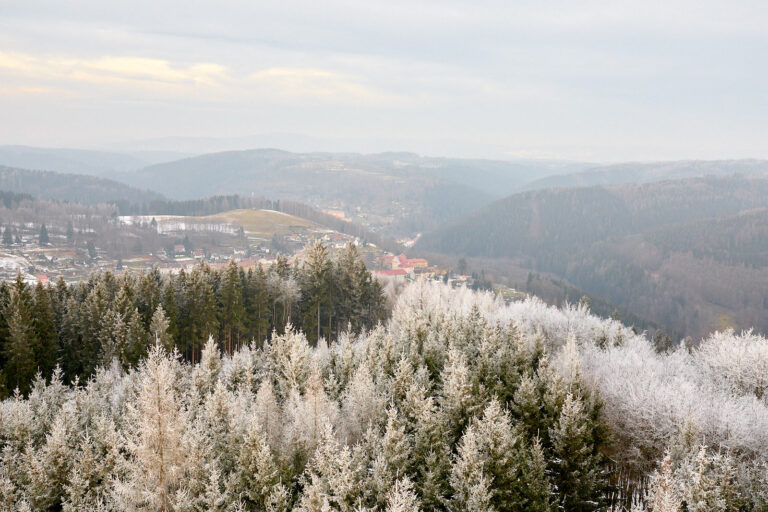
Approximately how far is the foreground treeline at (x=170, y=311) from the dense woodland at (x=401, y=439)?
8.35 metres

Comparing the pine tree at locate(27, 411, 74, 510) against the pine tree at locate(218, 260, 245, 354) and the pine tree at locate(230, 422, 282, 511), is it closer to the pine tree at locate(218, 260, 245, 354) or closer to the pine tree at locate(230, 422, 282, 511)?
the pine tree at locate(230, 422, 282, 511)

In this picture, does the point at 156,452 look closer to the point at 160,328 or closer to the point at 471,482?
the point at 471,482

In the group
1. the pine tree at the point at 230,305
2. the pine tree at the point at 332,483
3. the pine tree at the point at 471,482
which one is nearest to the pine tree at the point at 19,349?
the pine tree at the point at 230,305

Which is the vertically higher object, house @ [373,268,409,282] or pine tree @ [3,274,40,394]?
pine tree @ [3,274,40,394]

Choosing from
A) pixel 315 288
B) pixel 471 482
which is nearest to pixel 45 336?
pixel 315 288

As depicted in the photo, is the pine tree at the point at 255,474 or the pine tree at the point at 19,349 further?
the pine tree at the point at 19,349

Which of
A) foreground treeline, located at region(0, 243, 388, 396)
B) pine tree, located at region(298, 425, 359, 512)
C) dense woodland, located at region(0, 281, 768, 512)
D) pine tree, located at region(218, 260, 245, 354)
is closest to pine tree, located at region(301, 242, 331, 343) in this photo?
foreground treeline, located at region(0, 243, 388, 396)

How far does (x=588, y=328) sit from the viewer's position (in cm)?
6141

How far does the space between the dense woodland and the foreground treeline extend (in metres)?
8.35

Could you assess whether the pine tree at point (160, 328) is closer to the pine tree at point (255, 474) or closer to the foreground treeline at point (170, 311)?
the foreground treeline at point (170, 311)

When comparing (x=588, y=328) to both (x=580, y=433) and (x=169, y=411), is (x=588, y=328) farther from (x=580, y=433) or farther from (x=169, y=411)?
(x=169, y=411)

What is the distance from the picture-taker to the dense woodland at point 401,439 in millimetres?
26422

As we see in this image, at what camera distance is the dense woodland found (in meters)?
26.4

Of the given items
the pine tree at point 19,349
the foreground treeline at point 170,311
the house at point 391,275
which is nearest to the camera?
the pine tree at point 19,349
